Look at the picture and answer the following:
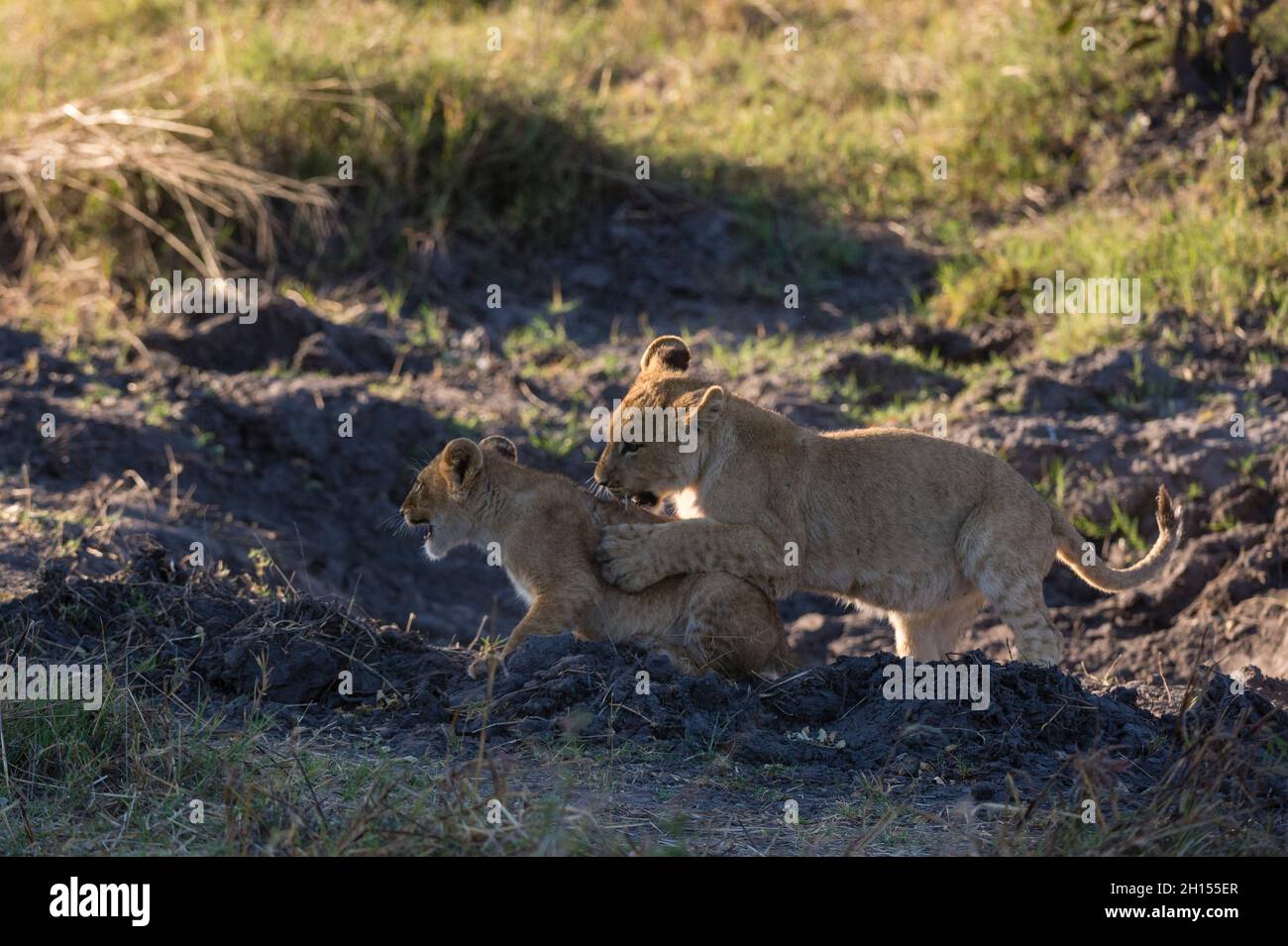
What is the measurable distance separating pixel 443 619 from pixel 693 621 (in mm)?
2419

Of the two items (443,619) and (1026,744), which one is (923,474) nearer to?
(1026,744)

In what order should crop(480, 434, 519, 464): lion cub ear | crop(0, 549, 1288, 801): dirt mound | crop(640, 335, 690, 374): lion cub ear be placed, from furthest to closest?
crop(640, 335, 690, 374): lion cub ear < crop(480, 434, 519, 464): lion cub ear < crop(0, 549, 1288, 801): dirt mound

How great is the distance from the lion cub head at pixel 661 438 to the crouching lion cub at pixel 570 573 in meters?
0.18

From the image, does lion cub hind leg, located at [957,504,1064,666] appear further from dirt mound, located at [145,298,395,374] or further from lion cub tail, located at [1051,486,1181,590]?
dirt mound, located at [145,298,395,374]

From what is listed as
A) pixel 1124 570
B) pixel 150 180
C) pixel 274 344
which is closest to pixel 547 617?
pixel 1124 570

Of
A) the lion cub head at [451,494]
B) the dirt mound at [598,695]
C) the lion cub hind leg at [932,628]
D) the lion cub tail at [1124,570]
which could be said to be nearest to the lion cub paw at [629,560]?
the dirt mound at [598,695]

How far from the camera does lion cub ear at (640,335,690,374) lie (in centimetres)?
757

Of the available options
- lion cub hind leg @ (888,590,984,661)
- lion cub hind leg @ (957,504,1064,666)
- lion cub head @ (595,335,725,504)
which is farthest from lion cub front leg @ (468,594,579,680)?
lion cub hind leg @ (957,504,1064,666)

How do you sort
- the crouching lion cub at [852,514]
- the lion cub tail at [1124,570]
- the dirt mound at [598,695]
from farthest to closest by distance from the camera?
the lion cub tail at [1124,570] < the crouching lion cub at [852,514] < the dirt mound at [598,695]

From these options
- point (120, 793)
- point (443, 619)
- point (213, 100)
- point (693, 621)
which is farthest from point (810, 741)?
point (213, 100)

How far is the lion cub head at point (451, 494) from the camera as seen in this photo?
7.08m

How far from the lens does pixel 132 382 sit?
33.8 ft

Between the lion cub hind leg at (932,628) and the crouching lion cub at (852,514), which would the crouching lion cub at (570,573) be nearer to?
the crouching lion cub at (852,514)

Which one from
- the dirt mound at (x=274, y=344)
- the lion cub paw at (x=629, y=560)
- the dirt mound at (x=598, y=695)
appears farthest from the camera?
the dirt mound at (x=274, y=344)
